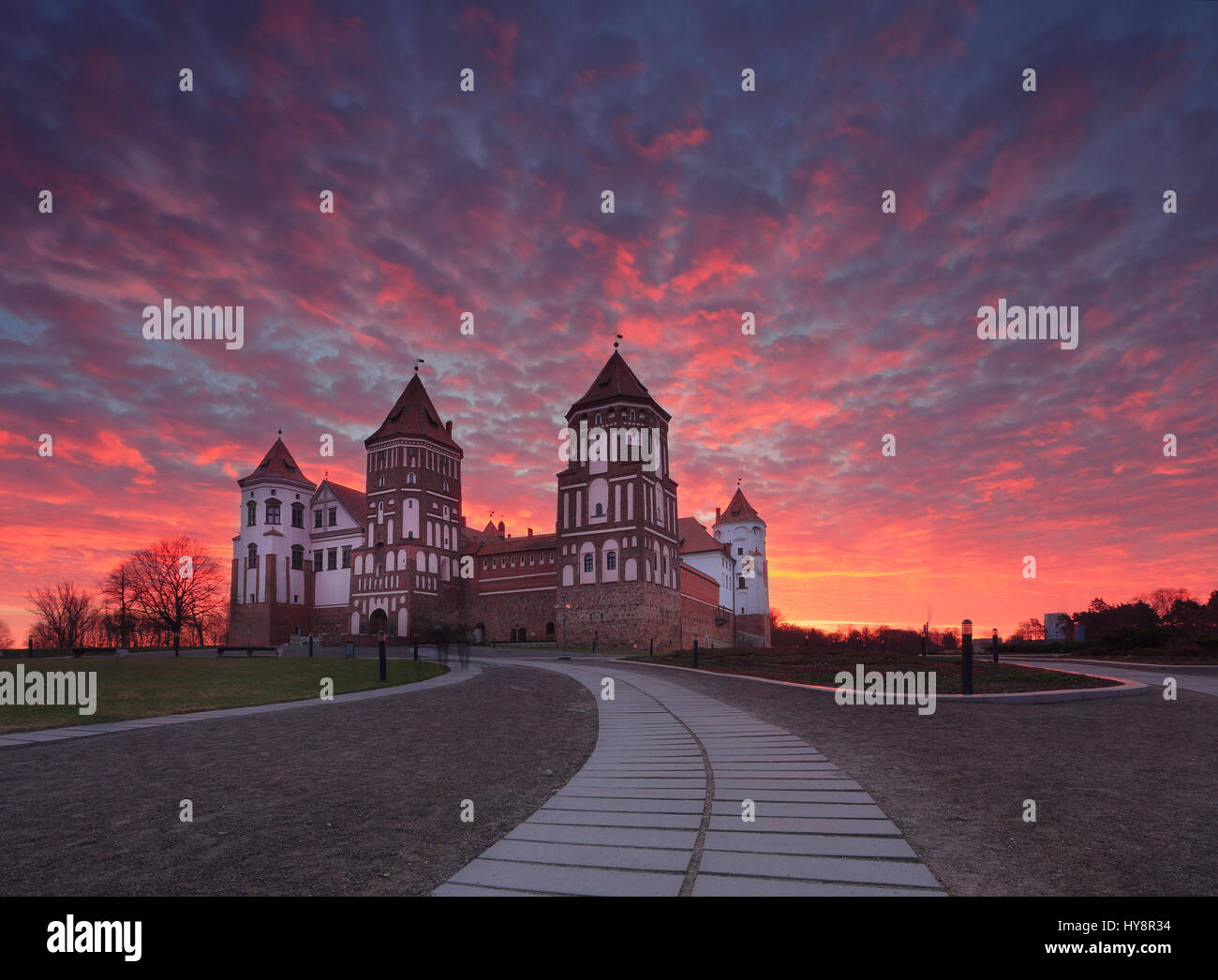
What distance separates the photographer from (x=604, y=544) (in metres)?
56.4

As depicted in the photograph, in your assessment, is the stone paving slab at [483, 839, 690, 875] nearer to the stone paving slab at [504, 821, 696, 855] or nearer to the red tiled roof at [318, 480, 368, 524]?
the stone paving slab at [504, 821, 696, 855]

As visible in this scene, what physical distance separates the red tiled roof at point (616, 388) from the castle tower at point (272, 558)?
1249 inches

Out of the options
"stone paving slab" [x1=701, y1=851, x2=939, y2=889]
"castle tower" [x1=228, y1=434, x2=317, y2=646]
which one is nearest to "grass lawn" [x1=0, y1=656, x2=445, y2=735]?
"stone paving slab" [x1=701, y1=851, x2=939, y2=889]

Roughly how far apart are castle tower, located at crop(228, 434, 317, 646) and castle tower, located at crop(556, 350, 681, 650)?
1130 inches

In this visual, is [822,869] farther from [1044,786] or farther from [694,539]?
[694,539]

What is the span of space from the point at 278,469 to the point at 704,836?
73.5 m

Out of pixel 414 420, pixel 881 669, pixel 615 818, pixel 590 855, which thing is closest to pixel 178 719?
pixel 615 818

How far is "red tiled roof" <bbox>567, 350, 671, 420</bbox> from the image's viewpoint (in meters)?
57.4

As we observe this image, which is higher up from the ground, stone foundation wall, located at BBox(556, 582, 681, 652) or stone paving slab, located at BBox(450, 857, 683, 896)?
stone paving slab, located at BBox(450, 857, 683, 896)

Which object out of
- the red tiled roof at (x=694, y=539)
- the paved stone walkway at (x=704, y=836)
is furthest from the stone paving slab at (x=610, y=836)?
the red tiled roof at (x=694, y=539)
